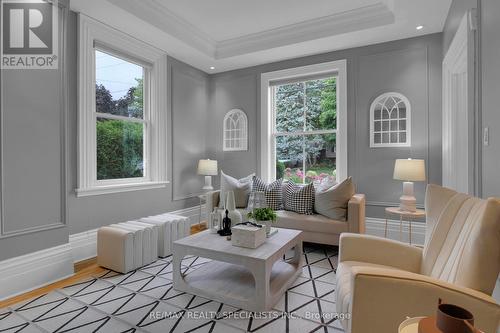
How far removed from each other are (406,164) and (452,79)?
1055 mm

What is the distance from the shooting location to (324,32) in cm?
362

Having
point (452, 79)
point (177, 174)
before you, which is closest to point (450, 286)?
point (452, 79)

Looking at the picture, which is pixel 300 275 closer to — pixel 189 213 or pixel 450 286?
pixel 450 286

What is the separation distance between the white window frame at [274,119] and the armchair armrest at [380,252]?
227cm

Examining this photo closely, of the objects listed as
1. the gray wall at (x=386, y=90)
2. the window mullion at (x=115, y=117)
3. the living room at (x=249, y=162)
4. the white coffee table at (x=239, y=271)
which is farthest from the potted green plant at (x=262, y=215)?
the window mullion at (x=115, y=117)

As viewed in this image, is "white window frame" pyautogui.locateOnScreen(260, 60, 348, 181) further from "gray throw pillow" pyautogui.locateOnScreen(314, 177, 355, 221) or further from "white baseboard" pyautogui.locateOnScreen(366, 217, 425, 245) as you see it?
"gray throw pillow" pyautogui.locateOnScreen(314, 177, 355, 221)

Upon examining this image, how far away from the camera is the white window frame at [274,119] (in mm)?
4005

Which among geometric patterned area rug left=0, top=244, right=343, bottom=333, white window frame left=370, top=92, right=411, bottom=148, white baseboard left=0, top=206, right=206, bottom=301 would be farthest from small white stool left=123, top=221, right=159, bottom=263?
white window frame left=370, top=92, right=411, bottom=148

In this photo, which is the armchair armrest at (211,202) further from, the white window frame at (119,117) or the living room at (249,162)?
the white window frame at (119,117)

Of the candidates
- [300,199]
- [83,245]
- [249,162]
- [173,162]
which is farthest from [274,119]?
[83,245]

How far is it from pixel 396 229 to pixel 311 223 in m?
1.37

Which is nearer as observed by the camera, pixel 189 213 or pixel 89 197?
pixel 89 197

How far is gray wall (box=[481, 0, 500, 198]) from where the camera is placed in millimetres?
1545

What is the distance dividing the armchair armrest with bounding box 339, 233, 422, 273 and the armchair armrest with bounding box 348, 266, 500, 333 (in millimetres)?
653
